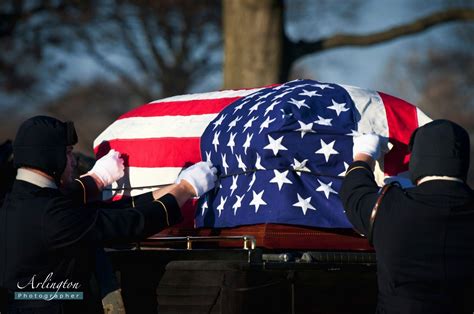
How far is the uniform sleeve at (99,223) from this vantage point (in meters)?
4.29

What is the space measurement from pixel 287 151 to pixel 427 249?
36.0 inches

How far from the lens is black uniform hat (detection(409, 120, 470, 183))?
13.3ft

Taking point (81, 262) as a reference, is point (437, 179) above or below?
above

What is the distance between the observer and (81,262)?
441 centimetres

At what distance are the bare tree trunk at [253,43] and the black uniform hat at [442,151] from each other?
7231 mm

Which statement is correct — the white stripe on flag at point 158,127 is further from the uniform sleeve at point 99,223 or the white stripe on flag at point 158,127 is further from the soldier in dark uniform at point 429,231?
the soldier in dark uniform at point 429,231

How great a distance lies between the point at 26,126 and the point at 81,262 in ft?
2.07

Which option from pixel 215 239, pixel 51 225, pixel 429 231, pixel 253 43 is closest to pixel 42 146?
pixel 51 225

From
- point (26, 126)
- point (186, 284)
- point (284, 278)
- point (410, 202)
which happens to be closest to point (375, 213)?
point (410, 202)

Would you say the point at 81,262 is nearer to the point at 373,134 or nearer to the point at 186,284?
the point at 186,284

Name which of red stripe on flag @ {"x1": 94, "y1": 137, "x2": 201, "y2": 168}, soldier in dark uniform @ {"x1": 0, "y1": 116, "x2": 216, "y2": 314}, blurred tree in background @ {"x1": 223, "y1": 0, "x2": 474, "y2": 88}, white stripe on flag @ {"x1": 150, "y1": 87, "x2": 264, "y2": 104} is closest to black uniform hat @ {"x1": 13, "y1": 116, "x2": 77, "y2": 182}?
soldier in dark uniform @ {"x1": 0, "y1": 116, "x2": 216, "y2": 314}

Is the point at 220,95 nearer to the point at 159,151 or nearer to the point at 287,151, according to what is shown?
the point at 159,151

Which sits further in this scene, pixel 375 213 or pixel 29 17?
pixel 29 17

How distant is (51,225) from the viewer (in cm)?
430
